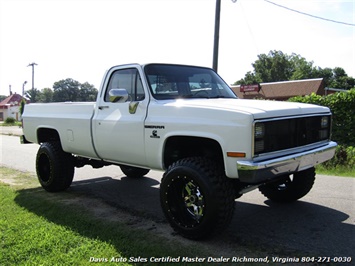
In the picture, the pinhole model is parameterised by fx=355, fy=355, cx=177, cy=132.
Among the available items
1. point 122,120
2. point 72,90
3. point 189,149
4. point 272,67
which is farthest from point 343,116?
point 272,67

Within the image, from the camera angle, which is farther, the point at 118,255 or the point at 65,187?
the point at 65,187

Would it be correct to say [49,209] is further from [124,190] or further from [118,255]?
[118,255]

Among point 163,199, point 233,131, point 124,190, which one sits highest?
point 233,131

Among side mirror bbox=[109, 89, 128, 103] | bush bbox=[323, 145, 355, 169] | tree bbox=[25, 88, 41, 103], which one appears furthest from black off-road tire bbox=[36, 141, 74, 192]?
tree bbox=[25, 88, 41, 103]

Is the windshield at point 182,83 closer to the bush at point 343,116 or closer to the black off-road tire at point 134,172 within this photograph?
the black off-road tire at point 134,172

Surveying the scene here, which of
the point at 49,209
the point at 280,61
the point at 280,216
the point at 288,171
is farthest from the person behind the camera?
the point at 280,61

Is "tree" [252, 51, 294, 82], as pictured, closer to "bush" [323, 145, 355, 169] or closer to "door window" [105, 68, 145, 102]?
"bush" [323, 145, 355, 169]

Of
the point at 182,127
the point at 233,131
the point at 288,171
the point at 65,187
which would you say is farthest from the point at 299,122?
the point at 65,187

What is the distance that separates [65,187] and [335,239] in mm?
4357

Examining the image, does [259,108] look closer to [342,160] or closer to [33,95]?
[342,160]

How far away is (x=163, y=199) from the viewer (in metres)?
4.04

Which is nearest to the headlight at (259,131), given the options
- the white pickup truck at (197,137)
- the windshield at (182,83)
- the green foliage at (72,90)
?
the white pickup truck at (197,137)

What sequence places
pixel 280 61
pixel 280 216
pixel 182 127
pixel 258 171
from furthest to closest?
1. pixel 280 61
2. pixel 280 216
3. pixel 182 127
4. pixel 258 171

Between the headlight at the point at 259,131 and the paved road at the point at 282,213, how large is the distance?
3.80 ft
